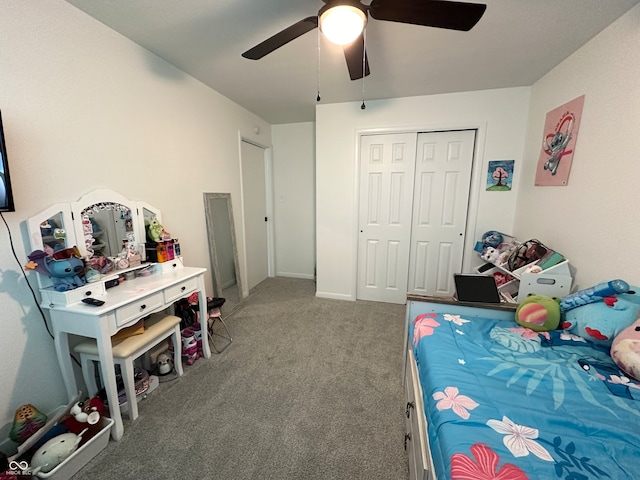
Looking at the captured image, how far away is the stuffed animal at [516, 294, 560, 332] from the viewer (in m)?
1.40

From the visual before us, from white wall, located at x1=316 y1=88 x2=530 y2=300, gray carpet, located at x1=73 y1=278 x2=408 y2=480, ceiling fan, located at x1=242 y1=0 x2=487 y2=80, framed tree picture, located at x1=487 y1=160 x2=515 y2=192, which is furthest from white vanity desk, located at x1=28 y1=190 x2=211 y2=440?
framed tree picture, located at x1=487 y1=160 x2=515 y2=192

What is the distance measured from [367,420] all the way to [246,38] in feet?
8.57

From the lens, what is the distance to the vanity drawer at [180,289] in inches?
67.3

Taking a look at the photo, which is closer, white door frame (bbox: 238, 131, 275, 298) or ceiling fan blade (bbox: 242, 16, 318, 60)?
ceiling fan blade (bbox: 242, 16, 318, 60)

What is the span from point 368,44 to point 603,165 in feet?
5.62

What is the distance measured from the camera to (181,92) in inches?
86.6

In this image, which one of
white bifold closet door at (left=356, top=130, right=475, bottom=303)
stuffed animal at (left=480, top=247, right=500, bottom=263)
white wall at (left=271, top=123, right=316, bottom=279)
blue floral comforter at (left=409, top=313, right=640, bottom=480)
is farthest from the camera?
white wall at (left=271, top=123, right=316, bottom=279)

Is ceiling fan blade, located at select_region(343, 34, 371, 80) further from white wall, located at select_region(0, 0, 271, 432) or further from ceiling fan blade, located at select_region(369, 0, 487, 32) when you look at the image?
white wall, located at select_region(0, 0, 271, 432)

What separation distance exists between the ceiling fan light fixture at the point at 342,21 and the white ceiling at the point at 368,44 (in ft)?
1.23

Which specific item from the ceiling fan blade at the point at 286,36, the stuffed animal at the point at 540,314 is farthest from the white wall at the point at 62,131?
the stuffed animal at the point at 540,314

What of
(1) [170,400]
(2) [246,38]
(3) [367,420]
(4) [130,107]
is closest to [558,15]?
(2) [246,38]

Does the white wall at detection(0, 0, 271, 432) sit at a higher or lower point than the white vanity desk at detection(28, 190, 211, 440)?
higher

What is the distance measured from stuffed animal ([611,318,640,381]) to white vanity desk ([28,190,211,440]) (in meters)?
2.37

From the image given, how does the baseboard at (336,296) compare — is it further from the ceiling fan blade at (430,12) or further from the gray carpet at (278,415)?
the ceiling fan blade at (430,12)
